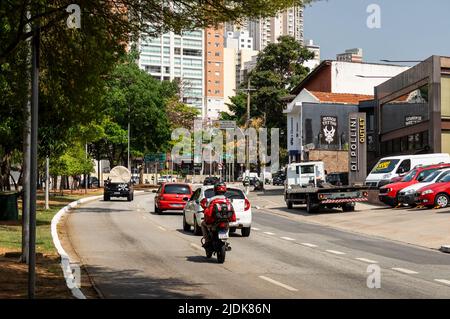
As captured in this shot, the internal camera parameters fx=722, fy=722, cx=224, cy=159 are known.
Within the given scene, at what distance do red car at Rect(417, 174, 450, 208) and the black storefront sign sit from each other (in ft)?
112

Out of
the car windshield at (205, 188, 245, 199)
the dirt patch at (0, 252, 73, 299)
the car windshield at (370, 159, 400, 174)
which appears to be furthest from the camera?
the car windshield at (370, 159, 400, 174)

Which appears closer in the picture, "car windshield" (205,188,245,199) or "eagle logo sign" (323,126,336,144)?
"car windshield" (205,188,245,199)

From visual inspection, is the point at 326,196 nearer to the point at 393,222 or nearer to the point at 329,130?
the point at 393,222

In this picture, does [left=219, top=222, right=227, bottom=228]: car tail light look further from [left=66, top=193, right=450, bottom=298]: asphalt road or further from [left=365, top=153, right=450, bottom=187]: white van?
[left=365, top=153, right=450, bottom=187]: white van

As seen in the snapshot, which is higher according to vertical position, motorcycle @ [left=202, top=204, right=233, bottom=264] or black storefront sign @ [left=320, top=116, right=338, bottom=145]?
black storefront sign @ [left=320, top=116, right=338, bottom=145]

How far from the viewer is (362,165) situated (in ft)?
149

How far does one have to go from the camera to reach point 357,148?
150 feet

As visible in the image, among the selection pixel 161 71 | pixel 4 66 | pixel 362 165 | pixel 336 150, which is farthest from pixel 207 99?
pixel 4 66

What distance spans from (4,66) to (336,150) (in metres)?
51.6

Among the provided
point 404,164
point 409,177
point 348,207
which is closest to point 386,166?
point 404,164

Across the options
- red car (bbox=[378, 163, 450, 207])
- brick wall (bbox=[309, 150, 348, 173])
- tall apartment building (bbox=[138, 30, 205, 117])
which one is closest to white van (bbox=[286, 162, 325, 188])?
red car (bbox=[378, 163, 450, 207])

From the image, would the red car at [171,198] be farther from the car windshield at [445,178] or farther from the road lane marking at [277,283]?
the road lane marking at [277,283]

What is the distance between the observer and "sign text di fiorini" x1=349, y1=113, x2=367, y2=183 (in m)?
45.4

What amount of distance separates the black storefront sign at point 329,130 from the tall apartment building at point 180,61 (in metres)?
117
